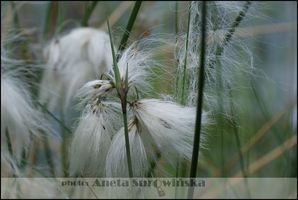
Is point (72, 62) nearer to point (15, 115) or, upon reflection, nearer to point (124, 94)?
point (15, 115)

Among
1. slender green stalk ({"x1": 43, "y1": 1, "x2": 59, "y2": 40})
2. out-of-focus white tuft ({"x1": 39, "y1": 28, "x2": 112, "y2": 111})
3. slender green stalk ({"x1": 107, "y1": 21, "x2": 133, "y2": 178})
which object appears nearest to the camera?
slender green stalk ({"x1": 107, "y1": 21, "x2": 133, "y2": 178})

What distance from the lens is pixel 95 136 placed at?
→ 0.62 metres

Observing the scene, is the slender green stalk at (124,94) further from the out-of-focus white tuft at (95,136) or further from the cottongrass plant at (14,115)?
the cottongrass plant at (14,115)

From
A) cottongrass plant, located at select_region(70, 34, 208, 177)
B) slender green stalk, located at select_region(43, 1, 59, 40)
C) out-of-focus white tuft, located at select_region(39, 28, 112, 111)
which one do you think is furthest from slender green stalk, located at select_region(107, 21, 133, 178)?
slender green stalk, located at select_region(43, 1, 59, 40)

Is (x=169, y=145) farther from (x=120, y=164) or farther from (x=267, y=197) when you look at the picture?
(x=267, y=197)

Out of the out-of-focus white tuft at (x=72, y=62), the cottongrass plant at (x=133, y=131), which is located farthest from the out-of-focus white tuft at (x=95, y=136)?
the out-of-focus white tuft at (x=72, y=62)

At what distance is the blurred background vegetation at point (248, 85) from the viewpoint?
105 cm

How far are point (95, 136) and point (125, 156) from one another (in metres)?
0.03

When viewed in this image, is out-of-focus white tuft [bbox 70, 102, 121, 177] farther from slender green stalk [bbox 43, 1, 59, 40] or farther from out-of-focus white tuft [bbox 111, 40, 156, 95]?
slender green stalk [bbox 43, 1, 59, 40]

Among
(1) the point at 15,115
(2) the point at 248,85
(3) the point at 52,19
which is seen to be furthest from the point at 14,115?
(3) the point at 52,19

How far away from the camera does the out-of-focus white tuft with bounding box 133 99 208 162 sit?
617 mm

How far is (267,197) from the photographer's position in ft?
3.38

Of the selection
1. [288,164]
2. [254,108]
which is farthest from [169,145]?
[254,108]

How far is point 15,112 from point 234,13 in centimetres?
26
